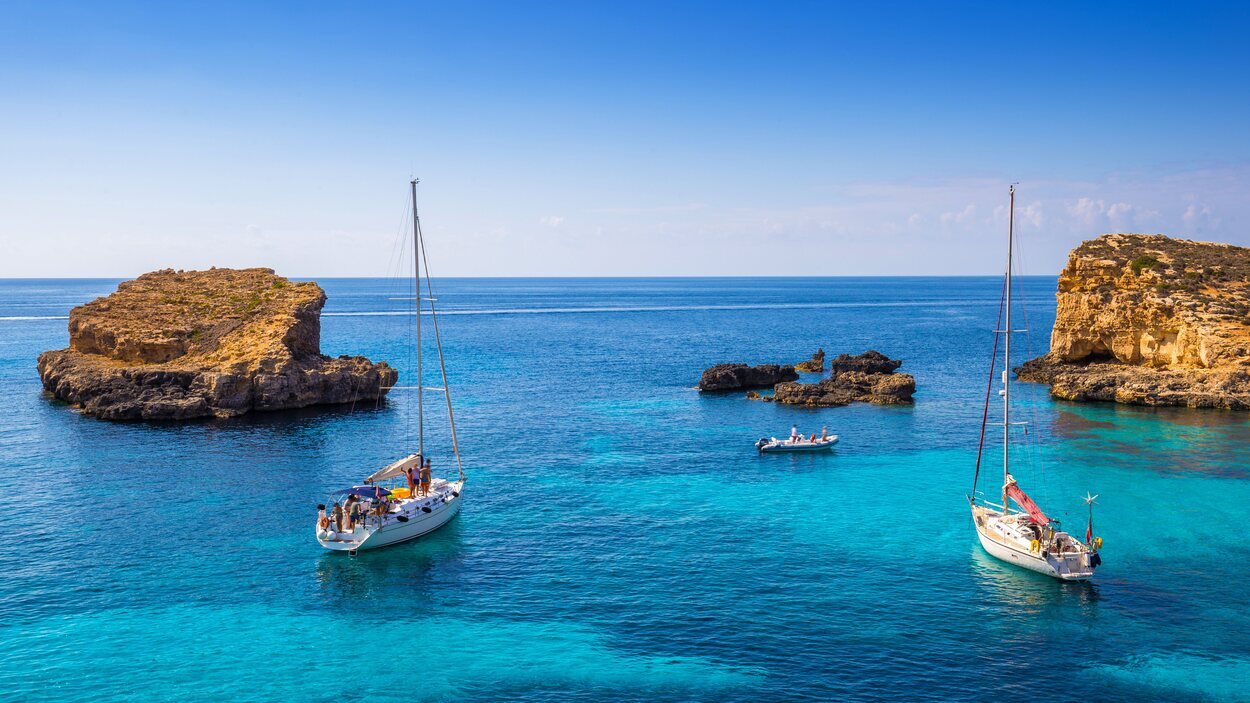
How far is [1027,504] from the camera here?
38406mm

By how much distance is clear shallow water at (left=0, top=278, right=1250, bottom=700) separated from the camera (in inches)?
1105

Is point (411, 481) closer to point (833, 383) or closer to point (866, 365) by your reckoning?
point (833, 383)

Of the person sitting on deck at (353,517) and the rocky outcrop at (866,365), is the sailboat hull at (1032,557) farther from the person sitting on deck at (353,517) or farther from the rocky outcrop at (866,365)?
the rocky outcrop at (866,365)

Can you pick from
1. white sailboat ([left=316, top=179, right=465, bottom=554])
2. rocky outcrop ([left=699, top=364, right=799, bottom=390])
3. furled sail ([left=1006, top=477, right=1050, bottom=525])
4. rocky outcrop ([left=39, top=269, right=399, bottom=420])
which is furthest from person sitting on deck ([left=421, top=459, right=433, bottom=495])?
rocky outcrop ([left=699, top=364, right=799, bottom=390])

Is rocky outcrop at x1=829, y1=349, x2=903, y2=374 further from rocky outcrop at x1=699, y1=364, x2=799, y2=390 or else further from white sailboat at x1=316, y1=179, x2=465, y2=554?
white sailboat at x1=316, y1=179, x2=465, y2=554

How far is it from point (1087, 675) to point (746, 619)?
11053 mm

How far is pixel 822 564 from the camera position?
37625 millimetres

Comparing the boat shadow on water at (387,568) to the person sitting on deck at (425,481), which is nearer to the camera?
the boat shadow on water at (387,568)

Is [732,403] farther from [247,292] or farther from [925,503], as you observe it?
[247,292]

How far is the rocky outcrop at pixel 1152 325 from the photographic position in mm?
72875

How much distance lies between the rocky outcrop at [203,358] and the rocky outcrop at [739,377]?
30125 millimetres

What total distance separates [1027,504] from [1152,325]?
168 feet

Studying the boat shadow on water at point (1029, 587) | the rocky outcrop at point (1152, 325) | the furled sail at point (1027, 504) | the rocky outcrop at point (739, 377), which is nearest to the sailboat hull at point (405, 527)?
the boat shadow on water at point (1029, 587)

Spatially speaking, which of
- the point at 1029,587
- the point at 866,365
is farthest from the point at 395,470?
the point at 866,365
